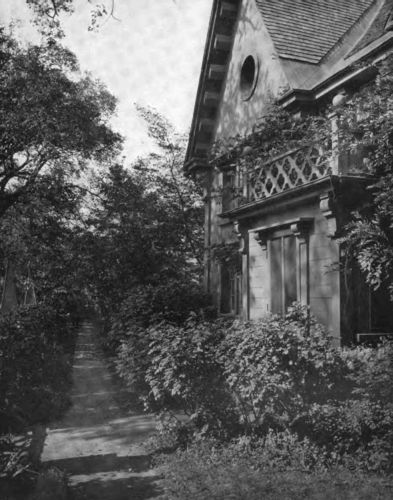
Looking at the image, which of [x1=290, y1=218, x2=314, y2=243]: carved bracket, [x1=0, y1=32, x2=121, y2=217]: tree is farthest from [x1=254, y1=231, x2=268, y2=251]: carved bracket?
[x1=0, y1=32, x2=121, y2=217]: tree

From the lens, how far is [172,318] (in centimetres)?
1416

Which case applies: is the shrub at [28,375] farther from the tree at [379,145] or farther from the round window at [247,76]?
the round window at [247,76]

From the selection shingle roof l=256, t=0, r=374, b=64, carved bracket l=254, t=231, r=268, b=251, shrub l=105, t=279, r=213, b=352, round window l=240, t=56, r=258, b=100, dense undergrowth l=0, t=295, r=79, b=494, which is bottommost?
dense undergrowth l=0, t=295, r=79, b=494

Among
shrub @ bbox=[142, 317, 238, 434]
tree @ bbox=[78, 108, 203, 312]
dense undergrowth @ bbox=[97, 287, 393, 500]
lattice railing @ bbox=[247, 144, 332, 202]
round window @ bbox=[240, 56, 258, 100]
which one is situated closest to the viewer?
dense undergrowth @ bbox=[97, 287, 393, 500]

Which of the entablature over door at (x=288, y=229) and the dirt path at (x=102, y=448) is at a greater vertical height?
the entablature over door at (x=288, y=229)

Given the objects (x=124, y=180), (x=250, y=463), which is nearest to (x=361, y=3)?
(x=124, y=180)

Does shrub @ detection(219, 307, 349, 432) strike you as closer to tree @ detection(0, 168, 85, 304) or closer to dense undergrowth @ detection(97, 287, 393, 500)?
dense undergrowth @ detection(97, 287, 393, 500)

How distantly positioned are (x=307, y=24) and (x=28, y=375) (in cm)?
1240

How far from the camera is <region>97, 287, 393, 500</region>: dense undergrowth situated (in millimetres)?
5652

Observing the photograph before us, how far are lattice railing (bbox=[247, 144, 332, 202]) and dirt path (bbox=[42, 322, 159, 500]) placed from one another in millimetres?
5673

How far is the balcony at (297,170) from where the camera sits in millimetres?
9972

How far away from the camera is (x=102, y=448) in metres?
7.61

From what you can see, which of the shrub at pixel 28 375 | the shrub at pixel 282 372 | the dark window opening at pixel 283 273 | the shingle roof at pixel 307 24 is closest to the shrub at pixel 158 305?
the shrub at pixel 28 375

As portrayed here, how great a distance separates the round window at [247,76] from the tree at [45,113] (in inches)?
240
